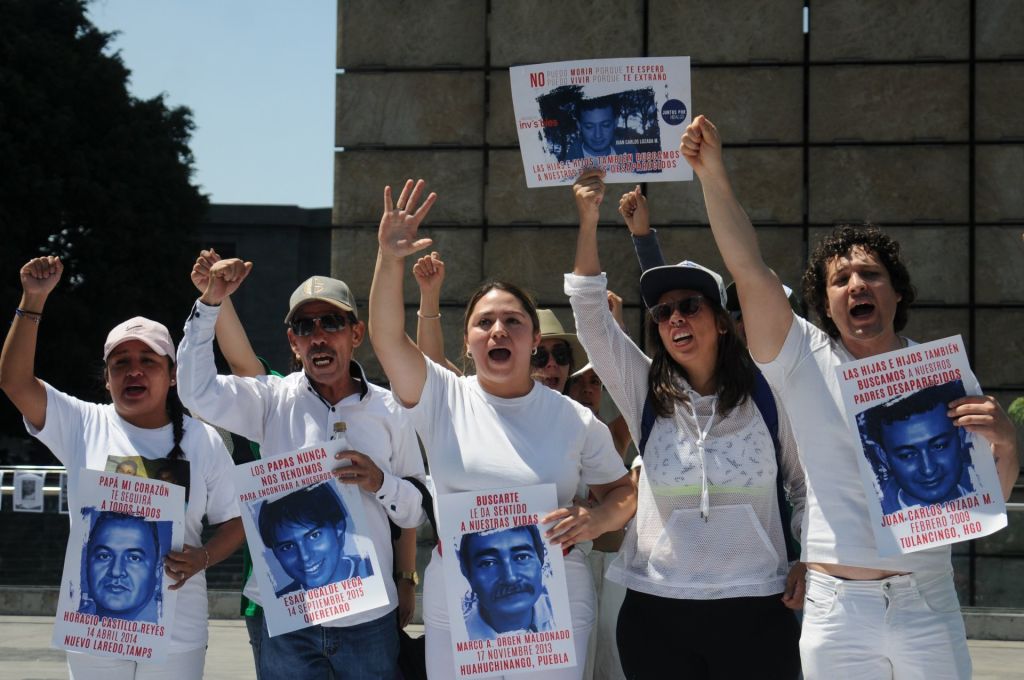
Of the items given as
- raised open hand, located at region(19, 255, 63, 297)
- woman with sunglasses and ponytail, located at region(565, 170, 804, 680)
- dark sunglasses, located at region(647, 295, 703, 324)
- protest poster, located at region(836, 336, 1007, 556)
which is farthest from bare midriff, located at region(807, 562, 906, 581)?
raised open hand, located at region(19, 255, 63, 297)

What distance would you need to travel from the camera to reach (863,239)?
3.73 m

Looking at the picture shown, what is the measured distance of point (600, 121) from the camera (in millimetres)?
4438

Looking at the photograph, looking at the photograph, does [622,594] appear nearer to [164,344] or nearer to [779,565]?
[779,565]

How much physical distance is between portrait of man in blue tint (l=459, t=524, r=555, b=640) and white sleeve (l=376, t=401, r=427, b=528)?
41 centimetres

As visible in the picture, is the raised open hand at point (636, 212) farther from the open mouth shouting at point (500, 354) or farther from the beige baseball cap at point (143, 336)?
the beige baseball cap at point (143, 336)

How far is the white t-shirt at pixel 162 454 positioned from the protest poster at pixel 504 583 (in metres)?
0.88

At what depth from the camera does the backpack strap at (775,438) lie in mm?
3834

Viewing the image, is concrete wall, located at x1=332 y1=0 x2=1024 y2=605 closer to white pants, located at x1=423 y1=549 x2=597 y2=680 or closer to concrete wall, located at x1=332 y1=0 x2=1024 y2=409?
concrete wall, located at x1=332 y1=0 x2=1024 y2=409

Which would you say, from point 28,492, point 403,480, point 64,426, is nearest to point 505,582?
point 403,480

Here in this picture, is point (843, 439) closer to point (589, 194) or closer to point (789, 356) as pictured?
point (789, 356)

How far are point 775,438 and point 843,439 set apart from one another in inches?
14.2

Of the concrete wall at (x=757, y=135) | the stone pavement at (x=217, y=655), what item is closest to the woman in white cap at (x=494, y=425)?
the stone pavement at (x=217, y=655)

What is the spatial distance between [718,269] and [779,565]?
17.2 feet

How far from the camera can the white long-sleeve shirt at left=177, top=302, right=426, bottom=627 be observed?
159 inches
